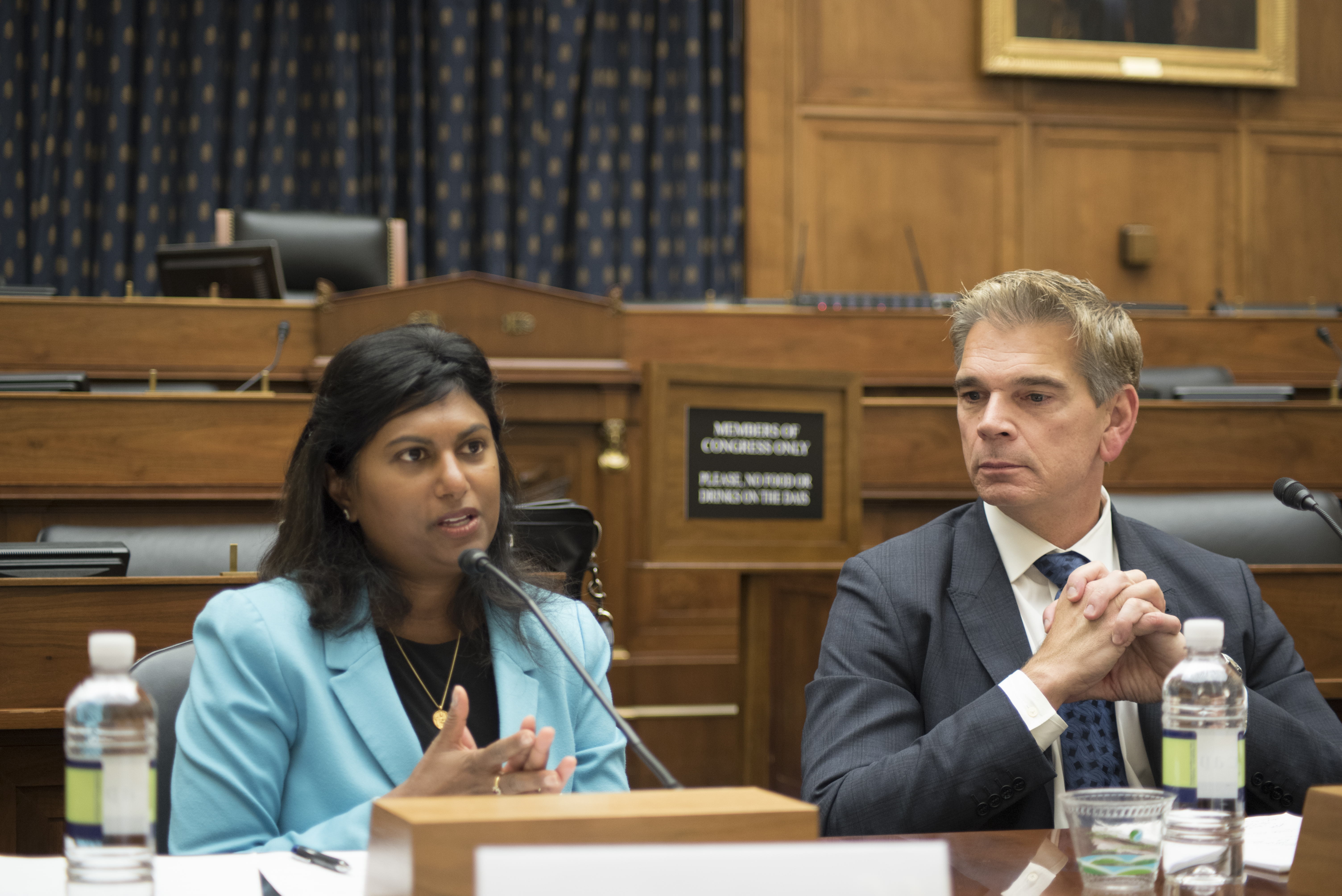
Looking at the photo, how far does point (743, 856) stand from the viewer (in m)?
0.77

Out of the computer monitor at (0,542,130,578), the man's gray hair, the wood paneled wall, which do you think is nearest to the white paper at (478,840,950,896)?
the man's gray hair

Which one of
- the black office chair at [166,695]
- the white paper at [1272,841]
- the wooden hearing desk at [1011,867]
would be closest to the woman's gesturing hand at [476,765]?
the wooden hearing desk at [1011,867]

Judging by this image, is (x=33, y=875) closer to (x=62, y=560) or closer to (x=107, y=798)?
(x=107, y=798)

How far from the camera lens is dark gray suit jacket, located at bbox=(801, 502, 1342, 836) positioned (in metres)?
1.43

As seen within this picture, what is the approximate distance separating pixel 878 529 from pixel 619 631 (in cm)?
94

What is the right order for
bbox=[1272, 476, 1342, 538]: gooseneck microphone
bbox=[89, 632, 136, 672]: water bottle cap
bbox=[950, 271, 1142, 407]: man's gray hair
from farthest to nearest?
bbox=[1272, 476, 1342, 538]: gooseneck microphone, bbox=[950, 271, 1142, 407]: man's gray hair, bbox=[89, 632, 136, 672]: water bottle cap

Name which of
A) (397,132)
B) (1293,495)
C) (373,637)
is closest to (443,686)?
(373,637)

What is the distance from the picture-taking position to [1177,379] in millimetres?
4316

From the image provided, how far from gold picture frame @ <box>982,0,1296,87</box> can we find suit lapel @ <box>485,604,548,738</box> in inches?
218

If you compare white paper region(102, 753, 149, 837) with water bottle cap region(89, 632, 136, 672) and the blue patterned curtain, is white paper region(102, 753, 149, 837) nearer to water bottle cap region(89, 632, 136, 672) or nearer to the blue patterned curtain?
water bottle cap region(89, 632, 136, 672)

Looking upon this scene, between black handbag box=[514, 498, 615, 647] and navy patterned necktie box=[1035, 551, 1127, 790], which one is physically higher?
black handbag box=[514, 498, 615, 647]

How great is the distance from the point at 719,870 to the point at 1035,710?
30.2 inches

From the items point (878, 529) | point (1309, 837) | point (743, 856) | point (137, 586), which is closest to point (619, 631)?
point (878, 529)

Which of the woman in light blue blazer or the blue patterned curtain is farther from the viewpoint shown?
the blue patterned curtain
